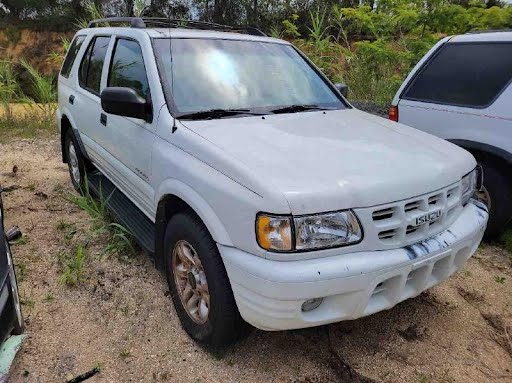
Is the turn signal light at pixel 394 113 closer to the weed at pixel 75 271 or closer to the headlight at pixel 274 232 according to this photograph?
the headlight at pixel 274 232

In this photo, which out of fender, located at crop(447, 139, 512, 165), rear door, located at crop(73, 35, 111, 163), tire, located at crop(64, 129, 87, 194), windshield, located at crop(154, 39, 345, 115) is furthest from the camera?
tire, located at crop(64, 129, 87, 194)

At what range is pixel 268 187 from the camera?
6.86 feet

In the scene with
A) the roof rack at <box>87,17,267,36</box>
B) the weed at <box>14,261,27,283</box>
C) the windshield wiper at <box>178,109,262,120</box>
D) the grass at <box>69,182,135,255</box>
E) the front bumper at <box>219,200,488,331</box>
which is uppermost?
the roof rack at <box>87,17,267,36</box>

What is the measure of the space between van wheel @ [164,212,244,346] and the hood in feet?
1.58

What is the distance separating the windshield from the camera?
2.99 meters

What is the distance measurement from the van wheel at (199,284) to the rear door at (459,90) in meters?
2.52

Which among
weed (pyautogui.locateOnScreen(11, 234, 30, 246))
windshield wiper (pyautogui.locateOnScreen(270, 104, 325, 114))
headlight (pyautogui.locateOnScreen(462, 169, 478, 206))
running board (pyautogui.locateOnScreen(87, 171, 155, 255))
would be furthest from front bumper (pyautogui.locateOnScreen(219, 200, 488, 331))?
weed (pyautogui.locateOnScreen(11, 234, 30, 246))

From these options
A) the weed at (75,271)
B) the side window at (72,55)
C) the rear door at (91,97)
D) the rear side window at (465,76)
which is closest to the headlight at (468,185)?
the rear side window at (465,76)

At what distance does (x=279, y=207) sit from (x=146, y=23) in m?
2.44

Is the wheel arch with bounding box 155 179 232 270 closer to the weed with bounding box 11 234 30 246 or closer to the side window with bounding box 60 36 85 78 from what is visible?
the weed with bounding box 11 234 30 246

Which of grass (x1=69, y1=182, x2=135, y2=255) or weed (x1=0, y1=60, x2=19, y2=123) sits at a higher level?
weed (x1=0, y1=60, x2=19, y2=123)

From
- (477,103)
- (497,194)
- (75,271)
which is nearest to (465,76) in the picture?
(477,103)

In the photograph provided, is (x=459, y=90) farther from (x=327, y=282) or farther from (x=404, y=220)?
(x=327, y=282)

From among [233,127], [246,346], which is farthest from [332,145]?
[246,346]
